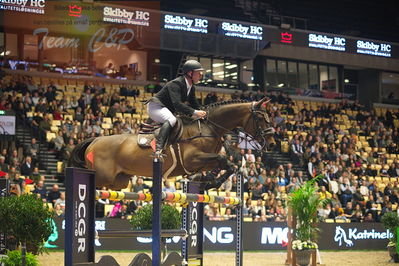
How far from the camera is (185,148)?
29.9ft

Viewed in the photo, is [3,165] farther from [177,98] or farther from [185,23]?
[185,23]

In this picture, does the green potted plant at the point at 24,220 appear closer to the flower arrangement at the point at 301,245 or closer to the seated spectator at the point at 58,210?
the flower arrangement at the point at 301,245

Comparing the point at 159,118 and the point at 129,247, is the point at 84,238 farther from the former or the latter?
the point at 129,247

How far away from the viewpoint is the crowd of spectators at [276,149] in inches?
715

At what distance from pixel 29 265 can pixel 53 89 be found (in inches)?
572

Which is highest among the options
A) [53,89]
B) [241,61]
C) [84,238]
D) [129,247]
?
[241,61]

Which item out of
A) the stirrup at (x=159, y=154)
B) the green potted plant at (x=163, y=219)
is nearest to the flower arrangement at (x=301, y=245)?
the green potted plant at (x=163, y=219)

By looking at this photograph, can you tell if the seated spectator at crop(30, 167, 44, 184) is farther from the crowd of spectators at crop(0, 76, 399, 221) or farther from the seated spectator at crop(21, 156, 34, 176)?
the seated spectator at crop(21, 156, 34, 176)

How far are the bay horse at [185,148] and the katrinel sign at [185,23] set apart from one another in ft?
56.1

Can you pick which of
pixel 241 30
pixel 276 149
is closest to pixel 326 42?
pixel 241 30

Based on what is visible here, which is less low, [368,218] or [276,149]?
[276,149]

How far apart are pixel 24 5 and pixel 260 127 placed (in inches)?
624

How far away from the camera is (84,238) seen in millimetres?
6461

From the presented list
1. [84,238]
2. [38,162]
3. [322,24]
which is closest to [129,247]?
[38,162]
